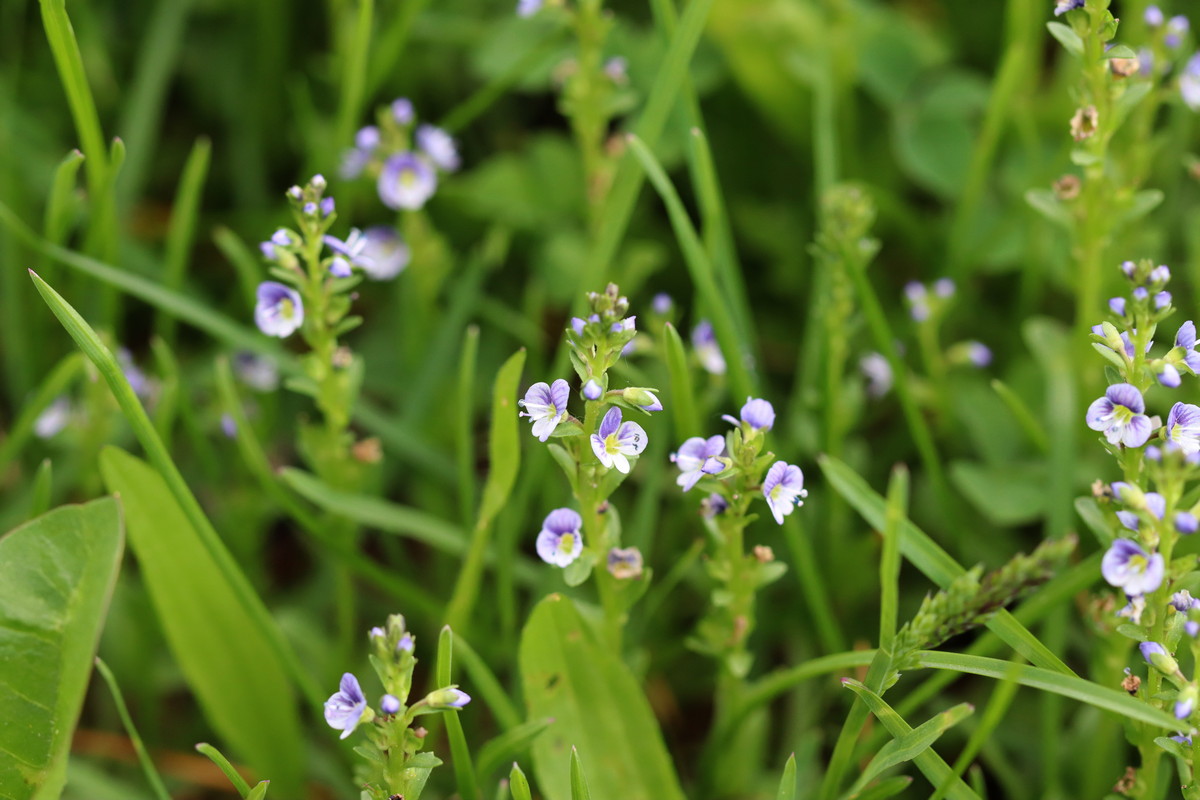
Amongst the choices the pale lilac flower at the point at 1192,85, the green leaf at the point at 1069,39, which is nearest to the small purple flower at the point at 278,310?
the green leaf at the point at 1069,39

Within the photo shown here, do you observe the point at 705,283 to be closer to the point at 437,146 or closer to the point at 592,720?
the point at 592,720

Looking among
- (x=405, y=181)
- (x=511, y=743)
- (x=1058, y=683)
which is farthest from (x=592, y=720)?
(x=405, y=181)

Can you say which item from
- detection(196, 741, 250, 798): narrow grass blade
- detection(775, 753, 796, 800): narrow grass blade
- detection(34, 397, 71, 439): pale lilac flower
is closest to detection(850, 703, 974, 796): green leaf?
detection(775, 753, 796, 800): narrow grass blade

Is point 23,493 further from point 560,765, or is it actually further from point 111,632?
point 560,765

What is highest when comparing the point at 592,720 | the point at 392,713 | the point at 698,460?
→ the point at 698,460

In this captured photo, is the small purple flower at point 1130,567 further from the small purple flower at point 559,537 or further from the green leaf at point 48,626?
the green leaf at point 48,626
